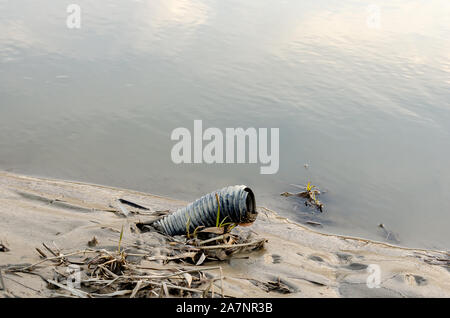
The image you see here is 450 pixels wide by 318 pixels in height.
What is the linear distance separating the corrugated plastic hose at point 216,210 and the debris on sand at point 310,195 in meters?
1.47

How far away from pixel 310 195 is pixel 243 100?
2399mm

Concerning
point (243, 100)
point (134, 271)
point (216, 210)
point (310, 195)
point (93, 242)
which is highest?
point (243, 100)

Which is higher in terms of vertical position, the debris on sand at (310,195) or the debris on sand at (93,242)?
the debris on sand at (310,195)

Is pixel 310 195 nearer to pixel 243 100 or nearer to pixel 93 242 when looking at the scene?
pixel 243 100

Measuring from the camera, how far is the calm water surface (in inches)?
203

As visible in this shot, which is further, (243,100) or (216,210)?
(243,100)

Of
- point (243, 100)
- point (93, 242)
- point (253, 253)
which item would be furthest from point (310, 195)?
point (93, 242)

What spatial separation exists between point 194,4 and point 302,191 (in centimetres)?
709

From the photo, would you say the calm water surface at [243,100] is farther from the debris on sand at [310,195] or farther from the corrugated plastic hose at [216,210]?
the corrugated plastic hose at [216,210]

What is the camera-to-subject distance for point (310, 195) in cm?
488

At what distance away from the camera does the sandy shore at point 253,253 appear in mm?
2846

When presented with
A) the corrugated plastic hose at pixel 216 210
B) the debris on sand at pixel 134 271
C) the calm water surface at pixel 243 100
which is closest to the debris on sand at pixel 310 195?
the calm water surface at pixel 243 100

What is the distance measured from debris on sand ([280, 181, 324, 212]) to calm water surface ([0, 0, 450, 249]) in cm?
9

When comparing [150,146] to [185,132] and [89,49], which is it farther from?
[89,49]
